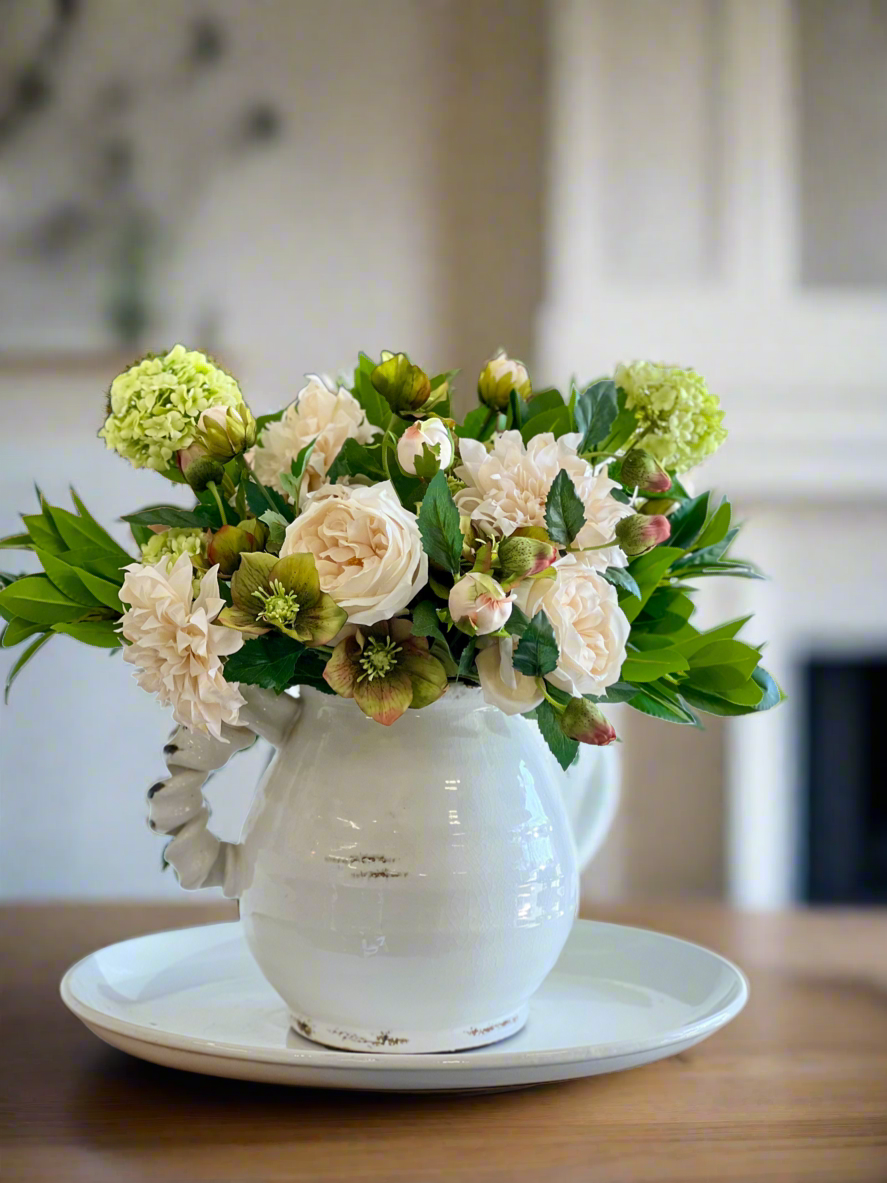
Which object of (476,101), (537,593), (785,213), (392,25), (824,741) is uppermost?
(392,25)

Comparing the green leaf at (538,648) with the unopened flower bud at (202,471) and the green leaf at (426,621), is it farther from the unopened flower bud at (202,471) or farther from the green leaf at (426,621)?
the unopened flower bud at (202,471)

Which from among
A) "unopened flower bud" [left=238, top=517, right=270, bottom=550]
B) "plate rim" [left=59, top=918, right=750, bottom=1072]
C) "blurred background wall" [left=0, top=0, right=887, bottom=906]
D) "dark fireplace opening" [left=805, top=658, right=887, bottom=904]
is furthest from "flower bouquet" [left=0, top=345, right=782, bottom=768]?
"dark fireplace opening" [left=805, top=658, right=887, bottom=904]

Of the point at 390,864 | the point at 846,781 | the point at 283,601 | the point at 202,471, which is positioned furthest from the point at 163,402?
the point at 846,781

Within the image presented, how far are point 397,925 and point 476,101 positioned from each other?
1.71 metres

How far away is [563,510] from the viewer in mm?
509

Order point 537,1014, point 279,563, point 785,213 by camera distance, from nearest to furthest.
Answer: point 279,563
point 537,1014
point 785,213

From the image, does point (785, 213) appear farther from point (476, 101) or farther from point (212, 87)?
point (212, 87)

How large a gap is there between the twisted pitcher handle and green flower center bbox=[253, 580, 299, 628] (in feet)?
0.39

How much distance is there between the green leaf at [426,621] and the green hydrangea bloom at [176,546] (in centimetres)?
11

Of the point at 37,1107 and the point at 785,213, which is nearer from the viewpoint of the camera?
the point at 37,1107

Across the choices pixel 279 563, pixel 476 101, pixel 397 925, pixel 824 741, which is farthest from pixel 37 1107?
pixel 476 101

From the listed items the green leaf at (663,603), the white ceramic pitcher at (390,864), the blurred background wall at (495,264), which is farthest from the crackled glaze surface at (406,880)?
the blurred background wall at (495,264)

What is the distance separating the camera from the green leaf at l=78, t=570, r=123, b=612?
57 cm

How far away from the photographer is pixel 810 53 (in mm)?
1813
